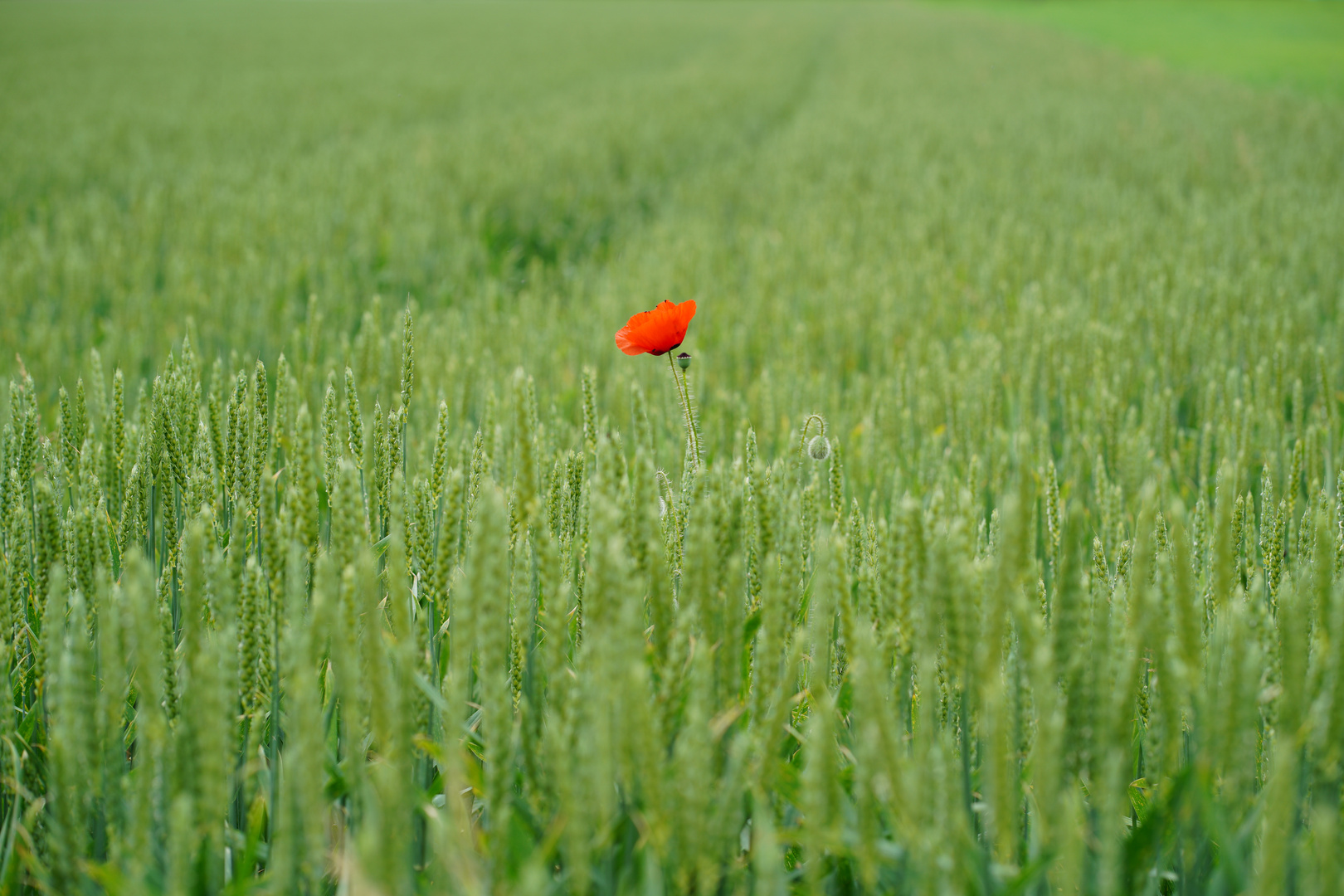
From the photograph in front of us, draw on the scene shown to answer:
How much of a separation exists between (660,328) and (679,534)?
1.30 feet

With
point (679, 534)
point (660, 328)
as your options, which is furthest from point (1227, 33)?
point (679, 534)

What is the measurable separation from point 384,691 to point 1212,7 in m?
46.4

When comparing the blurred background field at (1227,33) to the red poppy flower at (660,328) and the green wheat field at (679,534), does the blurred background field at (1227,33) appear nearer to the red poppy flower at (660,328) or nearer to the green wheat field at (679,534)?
the green wheat field at (679,534)

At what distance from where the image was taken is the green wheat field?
722mm

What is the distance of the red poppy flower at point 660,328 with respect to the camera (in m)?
1.48

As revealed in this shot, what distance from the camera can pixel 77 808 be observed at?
0.80 m

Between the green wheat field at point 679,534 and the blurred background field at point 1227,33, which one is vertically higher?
the blurred background field at point 1227,33

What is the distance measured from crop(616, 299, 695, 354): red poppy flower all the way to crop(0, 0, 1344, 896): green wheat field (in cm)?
16

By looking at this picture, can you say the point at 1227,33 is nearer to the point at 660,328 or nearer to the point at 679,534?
the point at 660,328

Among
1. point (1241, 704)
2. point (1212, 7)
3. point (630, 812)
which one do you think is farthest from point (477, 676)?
point (1212, 7)

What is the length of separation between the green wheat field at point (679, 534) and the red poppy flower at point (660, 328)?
0.16 m

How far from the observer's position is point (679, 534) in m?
1.26

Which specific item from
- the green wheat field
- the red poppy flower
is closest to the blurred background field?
the green wheat field

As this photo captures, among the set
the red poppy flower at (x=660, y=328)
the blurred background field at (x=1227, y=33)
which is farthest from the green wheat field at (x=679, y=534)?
the blurred background field at (x=1227, y=33)
